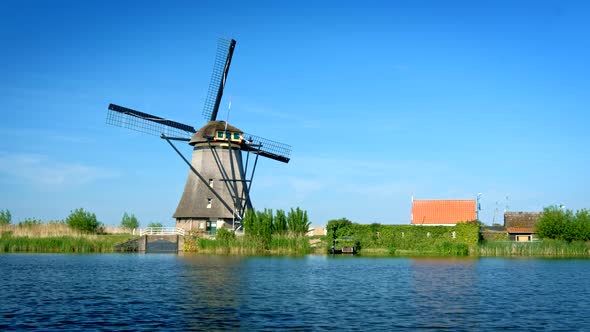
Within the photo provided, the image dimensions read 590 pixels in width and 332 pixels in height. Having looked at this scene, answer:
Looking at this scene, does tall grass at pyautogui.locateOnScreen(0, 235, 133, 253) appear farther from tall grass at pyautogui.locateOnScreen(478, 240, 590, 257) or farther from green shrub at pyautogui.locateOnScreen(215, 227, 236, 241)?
tall grass at pyautogui.locateOnScreen(478, 240, 590, 257)

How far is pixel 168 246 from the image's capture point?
188 feet

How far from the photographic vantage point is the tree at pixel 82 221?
6366 cm

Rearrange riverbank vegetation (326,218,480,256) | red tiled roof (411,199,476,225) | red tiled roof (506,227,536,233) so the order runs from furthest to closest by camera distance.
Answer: red tiled roof (506,227,536,233) < red tiled roof (411,199,476,225) < riverbank vegetation (326,218,480,256)

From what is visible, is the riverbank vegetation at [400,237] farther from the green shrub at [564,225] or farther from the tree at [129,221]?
the tree at [129,221]

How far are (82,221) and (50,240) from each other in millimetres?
10238

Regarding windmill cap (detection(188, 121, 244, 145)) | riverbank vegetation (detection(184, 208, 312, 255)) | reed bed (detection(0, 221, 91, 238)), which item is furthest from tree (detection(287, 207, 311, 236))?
reed bed (detection(0, 221, 91, 238))

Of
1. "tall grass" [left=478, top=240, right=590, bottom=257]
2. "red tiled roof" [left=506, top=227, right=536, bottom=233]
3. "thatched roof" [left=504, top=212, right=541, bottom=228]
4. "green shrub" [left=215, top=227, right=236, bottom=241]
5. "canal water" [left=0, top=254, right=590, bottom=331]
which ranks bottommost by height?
"canal water" [left=0, top=254, right=590, bottom=331]

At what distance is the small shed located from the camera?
264ft

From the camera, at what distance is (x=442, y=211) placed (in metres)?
72.5

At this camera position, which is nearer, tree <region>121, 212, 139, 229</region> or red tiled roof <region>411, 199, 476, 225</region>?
red tiled roof <region>411, 199, 476, 225</region>

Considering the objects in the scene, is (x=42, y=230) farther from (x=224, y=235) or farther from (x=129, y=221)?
(x=129, y=221)

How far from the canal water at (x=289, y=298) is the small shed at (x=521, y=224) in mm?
43340

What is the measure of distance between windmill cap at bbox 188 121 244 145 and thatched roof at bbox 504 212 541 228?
4332 centimetres

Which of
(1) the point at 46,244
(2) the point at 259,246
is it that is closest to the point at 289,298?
(2) the point at 259,246
